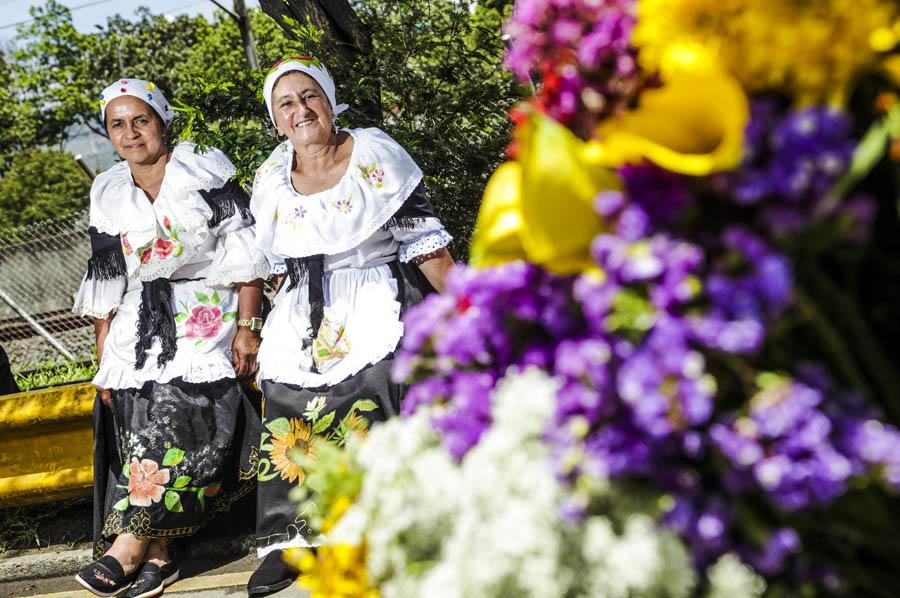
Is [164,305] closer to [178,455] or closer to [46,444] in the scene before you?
[178,455]

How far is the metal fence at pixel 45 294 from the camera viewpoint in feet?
30.8

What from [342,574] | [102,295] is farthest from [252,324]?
[342,574]

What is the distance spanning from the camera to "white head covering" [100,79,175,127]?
383 centimetres

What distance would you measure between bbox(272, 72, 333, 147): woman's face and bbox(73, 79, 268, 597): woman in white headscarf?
1.78 feet

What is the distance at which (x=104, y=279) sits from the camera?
3938 millimetres

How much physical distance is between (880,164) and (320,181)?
2.72 metres

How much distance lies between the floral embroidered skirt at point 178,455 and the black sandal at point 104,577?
12 cm

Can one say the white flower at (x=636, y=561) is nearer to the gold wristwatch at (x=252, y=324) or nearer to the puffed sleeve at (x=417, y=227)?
the puffed sleeve at (x=417, y=227)

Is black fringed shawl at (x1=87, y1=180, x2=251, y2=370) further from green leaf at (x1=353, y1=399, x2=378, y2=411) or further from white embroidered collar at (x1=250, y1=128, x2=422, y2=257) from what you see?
green leaf at (x1=353, y1=399, x2=378, y2=411)

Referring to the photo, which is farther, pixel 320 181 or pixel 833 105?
pixel 320 181

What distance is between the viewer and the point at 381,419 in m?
3.28

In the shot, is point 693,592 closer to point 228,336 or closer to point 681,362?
point 681,362

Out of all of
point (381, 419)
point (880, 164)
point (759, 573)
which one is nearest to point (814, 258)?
point (880, 164)

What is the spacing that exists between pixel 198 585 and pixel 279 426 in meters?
0.85
